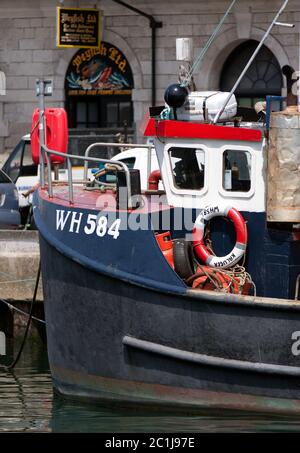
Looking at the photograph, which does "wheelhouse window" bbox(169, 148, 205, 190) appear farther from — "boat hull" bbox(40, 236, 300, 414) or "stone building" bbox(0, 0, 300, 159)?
"stone building" bbox(0, 0, 300, 159)

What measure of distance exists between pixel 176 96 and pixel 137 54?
16.8 meters

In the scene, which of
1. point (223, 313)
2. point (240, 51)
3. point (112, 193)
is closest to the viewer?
point (223, 313)

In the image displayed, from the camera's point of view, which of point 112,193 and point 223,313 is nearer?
point 223,313

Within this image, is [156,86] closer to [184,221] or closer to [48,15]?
[48,15]

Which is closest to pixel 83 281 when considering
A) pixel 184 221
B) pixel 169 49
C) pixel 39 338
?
pixel 184 221

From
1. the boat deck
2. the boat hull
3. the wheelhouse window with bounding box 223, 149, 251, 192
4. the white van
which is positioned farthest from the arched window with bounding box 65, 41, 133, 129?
the wheelhouse window with bounding box 223, 149, 251, 192

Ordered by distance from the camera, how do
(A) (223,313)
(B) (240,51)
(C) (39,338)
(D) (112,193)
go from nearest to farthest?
1. (A) (223,313)
2. (D) (112,193)
3. (C) (39,338)
4. (B) (240,51)

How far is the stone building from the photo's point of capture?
94.5 ft

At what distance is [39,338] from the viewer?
59.0 feet

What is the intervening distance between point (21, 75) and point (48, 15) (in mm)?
1402

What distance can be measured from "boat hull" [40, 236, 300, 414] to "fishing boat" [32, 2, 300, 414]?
0.01 metres

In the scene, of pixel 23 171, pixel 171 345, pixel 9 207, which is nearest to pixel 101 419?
pixel 171 345

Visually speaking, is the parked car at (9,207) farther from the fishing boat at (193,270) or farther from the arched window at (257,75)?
the arched window at (257,75)

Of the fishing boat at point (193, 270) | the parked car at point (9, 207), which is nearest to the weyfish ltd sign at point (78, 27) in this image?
the parked car at point (9, 207)
